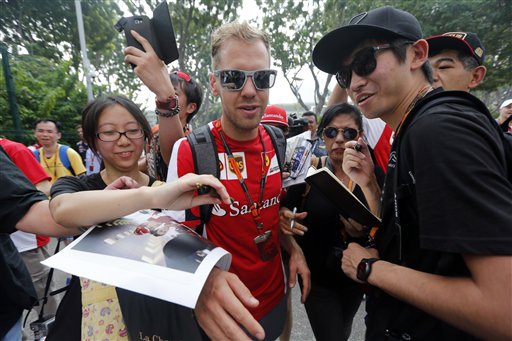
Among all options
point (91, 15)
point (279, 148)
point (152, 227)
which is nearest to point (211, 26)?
point (91, 15)

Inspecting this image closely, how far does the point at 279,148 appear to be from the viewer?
2.04m

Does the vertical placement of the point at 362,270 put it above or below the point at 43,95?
below

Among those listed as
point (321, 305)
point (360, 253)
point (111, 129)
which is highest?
point (111, 129)

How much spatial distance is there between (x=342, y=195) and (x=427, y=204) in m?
0.51

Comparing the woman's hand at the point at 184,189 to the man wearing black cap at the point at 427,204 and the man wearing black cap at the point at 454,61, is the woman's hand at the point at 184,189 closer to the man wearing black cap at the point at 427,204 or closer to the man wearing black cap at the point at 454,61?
the man wearing black cap at the point at 427,204

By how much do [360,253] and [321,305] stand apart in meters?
1.04

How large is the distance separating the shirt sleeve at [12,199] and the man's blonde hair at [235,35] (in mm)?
1223

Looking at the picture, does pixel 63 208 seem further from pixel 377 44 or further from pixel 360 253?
pixel 377 44

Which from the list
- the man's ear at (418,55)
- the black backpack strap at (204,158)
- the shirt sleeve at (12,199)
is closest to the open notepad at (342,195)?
the black backpack strap at (204,158)

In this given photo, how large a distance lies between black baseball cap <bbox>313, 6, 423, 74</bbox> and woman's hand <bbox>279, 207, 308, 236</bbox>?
0.99 metres

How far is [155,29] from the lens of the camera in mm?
1359

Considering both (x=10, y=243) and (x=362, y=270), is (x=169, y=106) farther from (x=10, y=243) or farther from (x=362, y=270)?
(x=362, y=270)

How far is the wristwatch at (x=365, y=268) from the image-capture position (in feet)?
3.99

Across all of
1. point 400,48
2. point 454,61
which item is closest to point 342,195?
point 400,48
